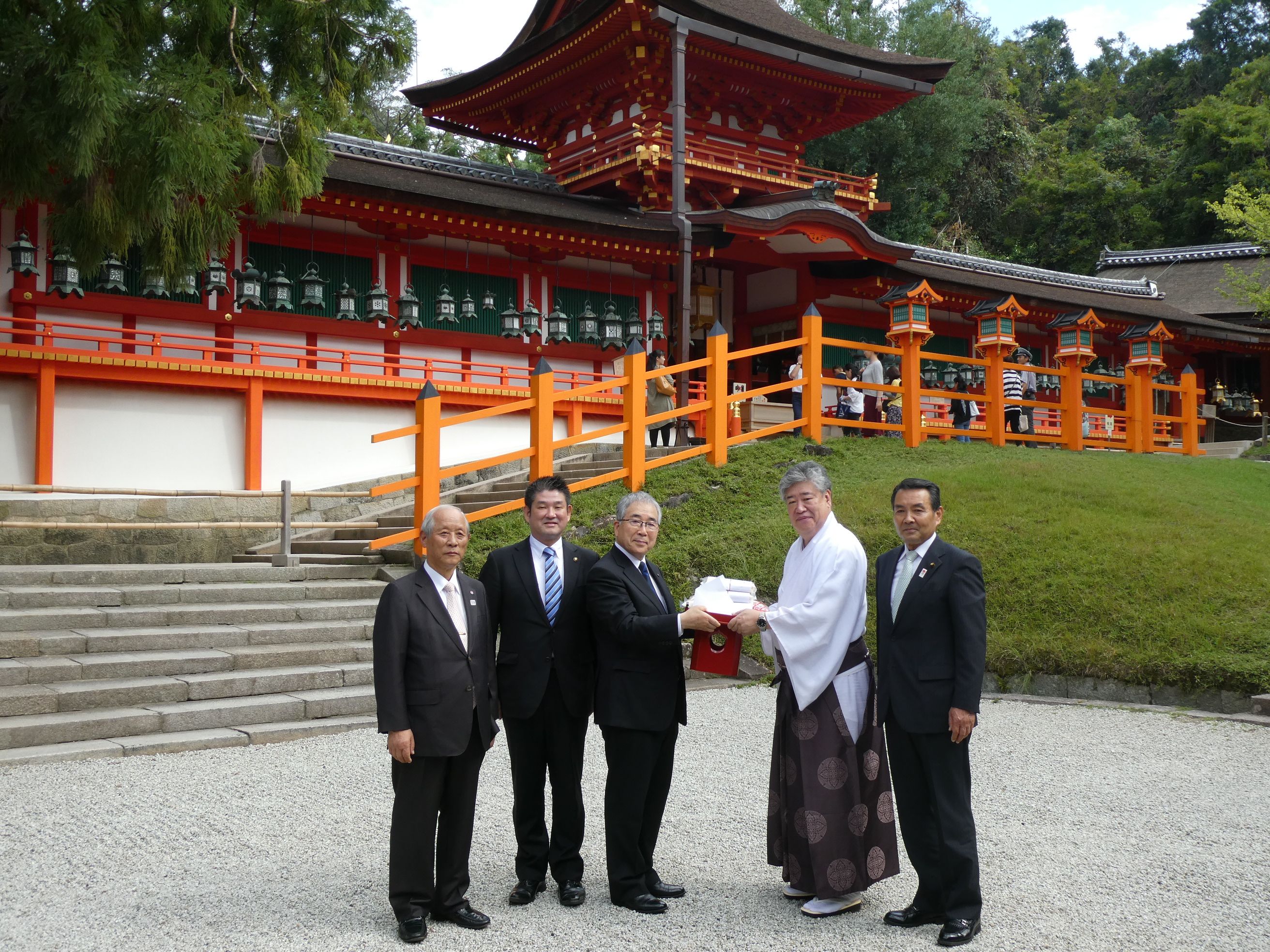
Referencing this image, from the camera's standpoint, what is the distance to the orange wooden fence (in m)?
9.12

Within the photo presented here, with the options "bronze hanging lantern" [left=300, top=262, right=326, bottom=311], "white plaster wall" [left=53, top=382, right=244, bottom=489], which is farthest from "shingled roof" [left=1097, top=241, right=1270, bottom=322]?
"white plaster wall" [left=53, top=382, right=244, bottom=489]

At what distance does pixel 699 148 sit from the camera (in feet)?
52.9

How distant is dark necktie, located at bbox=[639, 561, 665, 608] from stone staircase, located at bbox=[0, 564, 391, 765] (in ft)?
11.2

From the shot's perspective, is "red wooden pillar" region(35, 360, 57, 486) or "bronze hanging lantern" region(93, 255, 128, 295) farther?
"bronze hanging lantern" region(93, 255, 128, 295)

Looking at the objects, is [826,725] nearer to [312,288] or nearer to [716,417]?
[716,417]

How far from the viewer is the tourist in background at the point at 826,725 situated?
3.73 metres

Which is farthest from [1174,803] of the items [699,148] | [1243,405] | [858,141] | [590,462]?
[858,141]

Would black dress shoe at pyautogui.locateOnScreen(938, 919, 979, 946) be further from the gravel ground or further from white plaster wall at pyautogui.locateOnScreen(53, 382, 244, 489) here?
white plaster wall at pyautogui.locateOnScreen(53, 382, 244, 489)

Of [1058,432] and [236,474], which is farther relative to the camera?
[1058,432]

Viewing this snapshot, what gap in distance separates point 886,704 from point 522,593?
52.8 inches

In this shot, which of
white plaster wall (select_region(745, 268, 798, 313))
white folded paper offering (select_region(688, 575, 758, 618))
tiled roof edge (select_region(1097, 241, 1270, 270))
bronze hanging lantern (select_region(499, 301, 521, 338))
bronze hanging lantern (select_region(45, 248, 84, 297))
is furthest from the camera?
tiled roof edge (select_region(1097, 241, 1270, 270))

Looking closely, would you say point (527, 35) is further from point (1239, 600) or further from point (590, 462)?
point (1239, 600)

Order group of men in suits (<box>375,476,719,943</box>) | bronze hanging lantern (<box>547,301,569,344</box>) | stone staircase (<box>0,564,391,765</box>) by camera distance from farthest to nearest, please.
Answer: bronze hanging lantern (<box>547,301,569,344</box>), stone staircase (<box>0,564,391,765</box>), group of men in suits (<box>375,476,719,943</box>)

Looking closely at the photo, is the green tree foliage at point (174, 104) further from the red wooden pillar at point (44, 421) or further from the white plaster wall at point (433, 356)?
the white plaster wall at point (433, 356)
